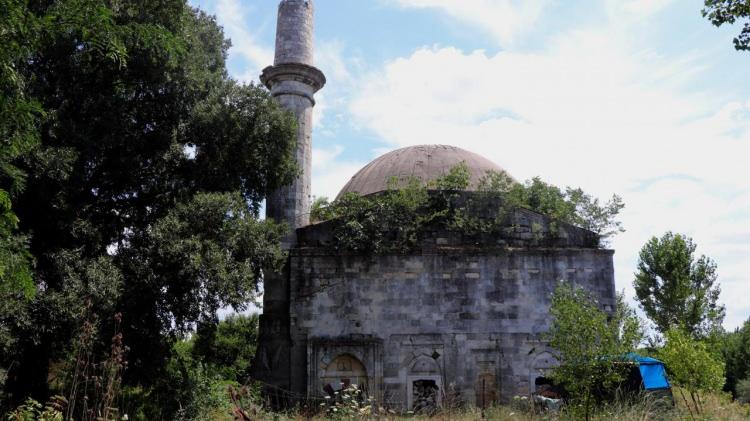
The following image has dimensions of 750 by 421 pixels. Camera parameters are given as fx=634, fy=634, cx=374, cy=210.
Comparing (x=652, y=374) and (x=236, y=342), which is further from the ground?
(x=236, y=342)

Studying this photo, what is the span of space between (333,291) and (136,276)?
18.1 ft

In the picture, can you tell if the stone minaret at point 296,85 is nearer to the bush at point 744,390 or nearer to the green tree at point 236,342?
the green tree at point 236,342

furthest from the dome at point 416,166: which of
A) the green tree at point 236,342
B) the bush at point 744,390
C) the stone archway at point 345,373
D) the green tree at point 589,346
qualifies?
the bush at point 744,390

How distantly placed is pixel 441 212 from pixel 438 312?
2.67 m

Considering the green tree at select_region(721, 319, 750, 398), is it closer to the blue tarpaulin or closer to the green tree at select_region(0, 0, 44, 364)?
the blue tarpaulin

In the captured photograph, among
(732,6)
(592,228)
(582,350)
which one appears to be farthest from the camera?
(592,228)

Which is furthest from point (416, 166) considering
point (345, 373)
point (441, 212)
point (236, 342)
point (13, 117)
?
point (13, 117)

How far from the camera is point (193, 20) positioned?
49.3ft

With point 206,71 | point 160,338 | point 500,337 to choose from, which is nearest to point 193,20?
point 206,71

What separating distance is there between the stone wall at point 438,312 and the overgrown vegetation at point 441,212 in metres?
0.57

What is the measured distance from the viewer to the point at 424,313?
16.4 metres

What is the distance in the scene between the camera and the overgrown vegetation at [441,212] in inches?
659

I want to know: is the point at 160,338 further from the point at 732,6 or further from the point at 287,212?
the point at 732,6

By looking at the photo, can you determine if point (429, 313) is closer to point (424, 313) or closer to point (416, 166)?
point (424, 313)
